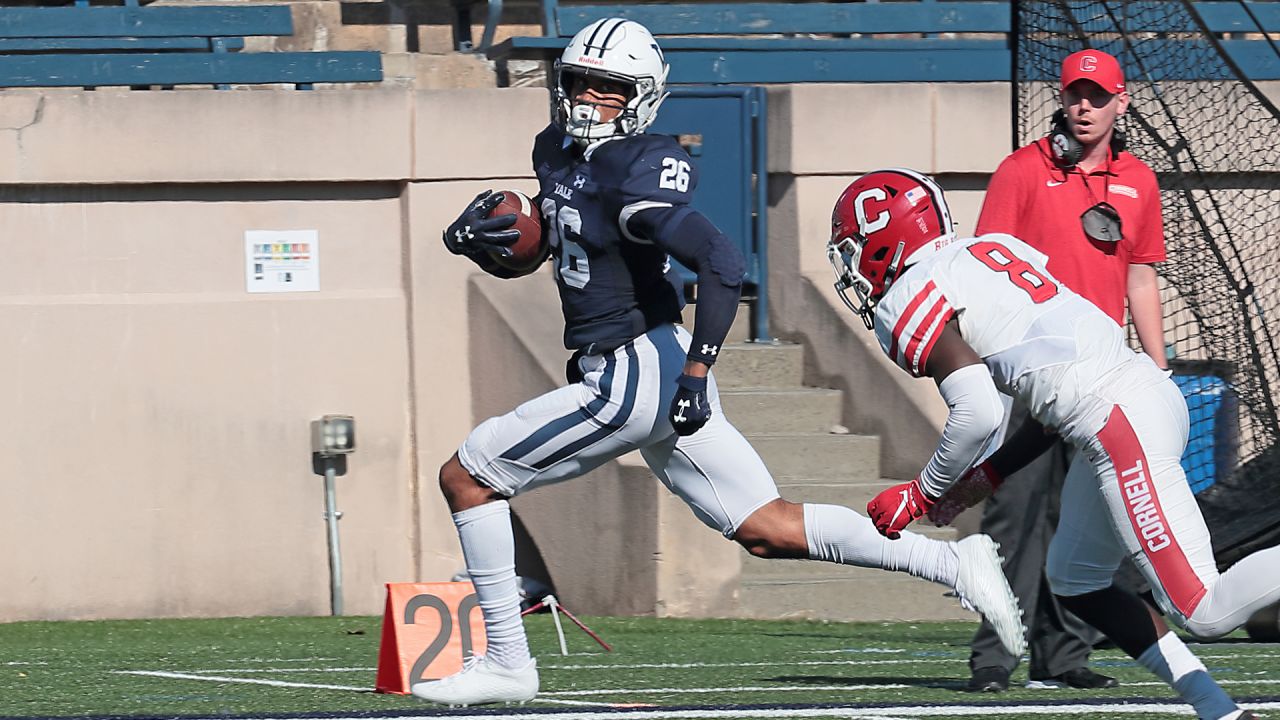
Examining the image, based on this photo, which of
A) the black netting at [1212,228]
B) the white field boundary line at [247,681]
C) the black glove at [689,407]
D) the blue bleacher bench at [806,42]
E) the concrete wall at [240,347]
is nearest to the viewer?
the black glove at [689,407]

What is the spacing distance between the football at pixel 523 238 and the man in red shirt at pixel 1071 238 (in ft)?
4.60

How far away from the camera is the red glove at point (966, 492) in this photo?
4867 mm

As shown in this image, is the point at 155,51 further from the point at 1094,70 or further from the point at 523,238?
the point at 1094,70

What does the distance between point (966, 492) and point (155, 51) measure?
8363 mm

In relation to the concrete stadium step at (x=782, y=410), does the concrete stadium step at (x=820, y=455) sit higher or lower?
lower

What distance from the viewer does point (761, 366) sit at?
10.8m

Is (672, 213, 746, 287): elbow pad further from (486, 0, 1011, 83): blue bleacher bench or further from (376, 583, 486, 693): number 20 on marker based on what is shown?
(486, 0, 1011, 83): blue bleacher bench

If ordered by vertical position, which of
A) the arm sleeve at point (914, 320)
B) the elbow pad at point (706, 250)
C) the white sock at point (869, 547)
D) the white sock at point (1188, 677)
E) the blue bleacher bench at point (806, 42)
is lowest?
the white sock at point (1188, 677)

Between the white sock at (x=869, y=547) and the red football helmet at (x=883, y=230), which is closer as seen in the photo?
the red football helmet at (x=883, y=230)

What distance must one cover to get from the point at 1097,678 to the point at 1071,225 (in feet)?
4.45

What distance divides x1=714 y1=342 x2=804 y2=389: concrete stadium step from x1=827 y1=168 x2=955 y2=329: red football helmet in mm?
5894

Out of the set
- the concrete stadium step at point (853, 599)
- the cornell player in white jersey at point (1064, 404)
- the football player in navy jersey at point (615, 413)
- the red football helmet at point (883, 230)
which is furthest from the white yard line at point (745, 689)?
the concrete stadium step at point (853, 599)

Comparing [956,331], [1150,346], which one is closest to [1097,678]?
[1150,346]

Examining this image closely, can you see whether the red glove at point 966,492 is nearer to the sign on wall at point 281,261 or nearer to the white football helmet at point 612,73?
the white football helmet at point 612,73
